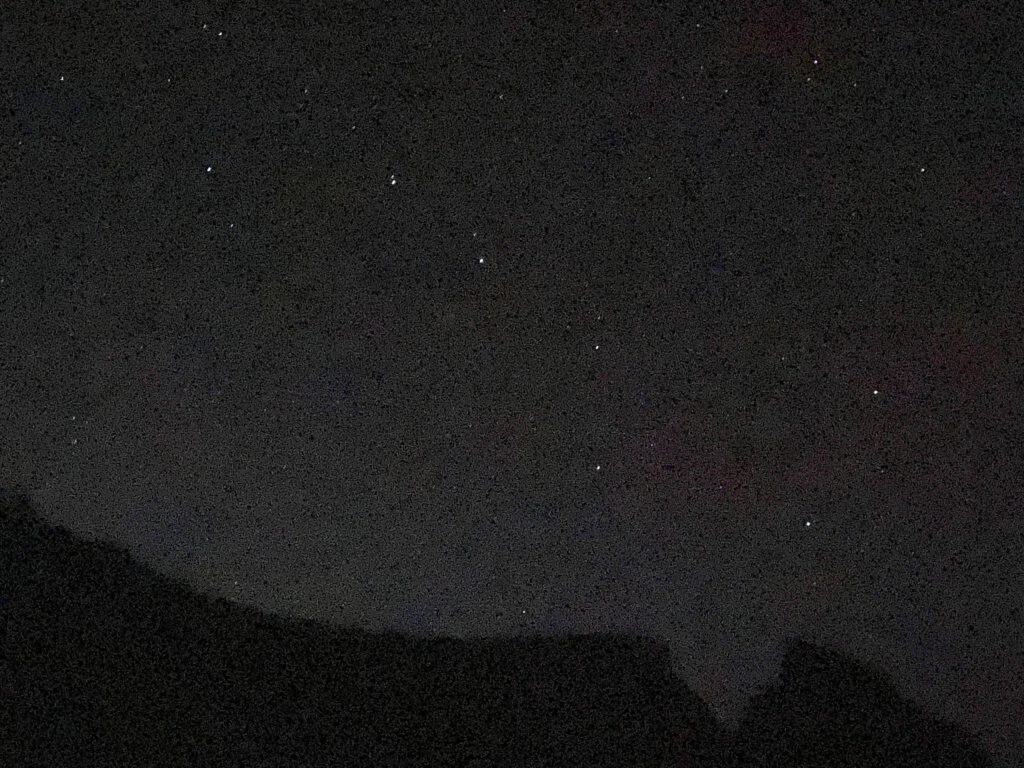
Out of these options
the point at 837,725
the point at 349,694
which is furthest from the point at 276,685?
the point at 837,725

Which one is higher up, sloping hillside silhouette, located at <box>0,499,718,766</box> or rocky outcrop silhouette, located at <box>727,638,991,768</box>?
rocky outcrop silhouette, located at <box>727,638,991,768</box>

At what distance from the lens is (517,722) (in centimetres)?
171

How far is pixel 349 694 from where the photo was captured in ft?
5.72

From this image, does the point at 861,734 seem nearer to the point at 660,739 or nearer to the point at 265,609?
the point at 660,739

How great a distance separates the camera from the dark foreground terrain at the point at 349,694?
1682 mm

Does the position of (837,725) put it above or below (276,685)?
above

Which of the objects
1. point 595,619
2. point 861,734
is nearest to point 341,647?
point 595,619

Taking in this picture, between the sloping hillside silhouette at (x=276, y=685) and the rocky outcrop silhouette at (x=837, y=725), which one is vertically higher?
the rocky outcrop silhouette at (x=837, y=725)

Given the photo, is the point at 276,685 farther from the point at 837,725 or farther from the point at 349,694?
the point at 837,725

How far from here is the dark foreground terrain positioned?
5.52ft

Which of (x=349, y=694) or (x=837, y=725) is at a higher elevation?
(x=837, y=725)

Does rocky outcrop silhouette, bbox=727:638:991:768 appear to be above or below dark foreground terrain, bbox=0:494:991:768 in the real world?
above

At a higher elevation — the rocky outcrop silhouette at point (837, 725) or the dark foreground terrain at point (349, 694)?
the rocky outcrop silhouette at point (837, 725)

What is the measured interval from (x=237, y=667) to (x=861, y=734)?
847 millimetres
